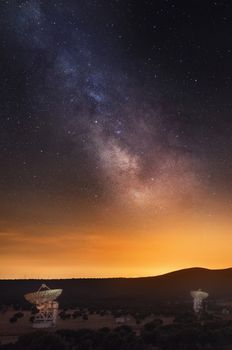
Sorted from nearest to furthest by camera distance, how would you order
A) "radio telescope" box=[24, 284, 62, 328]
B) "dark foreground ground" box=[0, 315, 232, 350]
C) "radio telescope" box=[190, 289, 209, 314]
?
"dark foreground ground" box=[0, 315, 232, 350]
"radio telescope" box=[24, 284, 62, 328]
"radio telescope" box=[190, 289, 209, 314]

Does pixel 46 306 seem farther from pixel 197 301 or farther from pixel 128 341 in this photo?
pixel 197 301

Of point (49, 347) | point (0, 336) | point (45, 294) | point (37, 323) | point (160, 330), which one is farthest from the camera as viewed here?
point (45, 294)

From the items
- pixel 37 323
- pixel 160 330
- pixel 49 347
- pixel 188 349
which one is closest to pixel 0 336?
pixel 37 323

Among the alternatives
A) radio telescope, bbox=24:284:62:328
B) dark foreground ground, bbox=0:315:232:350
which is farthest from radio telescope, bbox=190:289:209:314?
dark foreground ground, bbox=0:315:232:350

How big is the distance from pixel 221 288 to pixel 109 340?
514ft

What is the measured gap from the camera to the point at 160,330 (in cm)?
3556

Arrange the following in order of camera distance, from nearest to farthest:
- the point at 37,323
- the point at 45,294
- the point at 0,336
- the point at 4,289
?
1. the point at 0,336
2. the point at 37,323
3. the point at 45,294
4. the point at 4,289

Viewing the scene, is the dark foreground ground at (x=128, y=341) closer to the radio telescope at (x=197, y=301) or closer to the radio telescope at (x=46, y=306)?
the radio telescope at (x=46, y=306)

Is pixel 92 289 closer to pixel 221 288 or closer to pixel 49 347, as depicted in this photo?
pixel 221 288

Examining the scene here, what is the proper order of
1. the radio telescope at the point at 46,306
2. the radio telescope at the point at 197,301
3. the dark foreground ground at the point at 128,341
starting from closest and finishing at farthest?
the dark foreground ground at the point at 128,341, the radio telescope at the point at 46,306, the radio telescope at the point at 197,301

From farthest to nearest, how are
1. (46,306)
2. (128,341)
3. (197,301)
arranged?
(197,301)
(46,306)
(128,341)

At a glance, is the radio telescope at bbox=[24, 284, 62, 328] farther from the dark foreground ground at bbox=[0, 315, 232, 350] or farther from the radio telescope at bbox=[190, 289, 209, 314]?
the radio telescope at bbox=[190, 289, 209, 314]

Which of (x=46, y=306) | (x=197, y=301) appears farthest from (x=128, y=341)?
(x=197, y=301)

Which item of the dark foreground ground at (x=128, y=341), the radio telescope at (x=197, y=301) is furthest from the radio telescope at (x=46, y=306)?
the radio telescope at (x=197, y=301)
